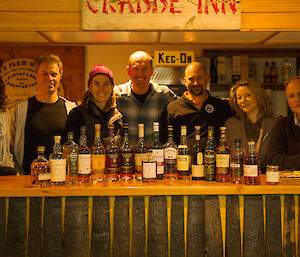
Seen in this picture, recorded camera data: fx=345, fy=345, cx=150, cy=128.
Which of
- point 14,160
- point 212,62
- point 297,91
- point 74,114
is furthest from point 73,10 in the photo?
point 212,62

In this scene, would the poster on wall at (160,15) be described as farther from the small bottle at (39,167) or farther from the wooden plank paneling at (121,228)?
the wooden plank paneling at (121,228)

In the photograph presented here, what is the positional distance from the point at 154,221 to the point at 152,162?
0.29m

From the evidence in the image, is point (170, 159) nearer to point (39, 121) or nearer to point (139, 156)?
point (139, 156)

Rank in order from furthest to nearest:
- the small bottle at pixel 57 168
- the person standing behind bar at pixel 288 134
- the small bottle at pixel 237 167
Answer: the person standing behind bar at pixel 288 134 < the small bottle at pixel 237 167 < the small bottle at pixel 57 168

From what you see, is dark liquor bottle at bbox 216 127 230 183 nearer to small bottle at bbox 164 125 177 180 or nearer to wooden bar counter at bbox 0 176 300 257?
wooden bar counter at bbox 0 176 300 257

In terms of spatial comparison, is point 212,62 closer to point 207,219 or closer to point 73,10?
point 73,10

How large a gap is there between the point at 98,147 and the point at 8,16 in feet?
3.04

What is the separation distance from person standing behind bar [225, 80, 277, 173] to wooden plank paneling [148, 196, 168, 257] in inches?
34.3

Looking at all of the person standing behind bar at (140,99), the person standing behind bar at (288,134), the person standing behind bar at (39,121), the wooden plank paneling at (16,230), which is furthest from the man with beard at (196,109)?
the wooden plank paneling at (16,230)

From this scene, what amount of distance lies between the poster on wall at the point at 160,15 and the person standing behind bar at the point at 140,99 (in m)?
0.60

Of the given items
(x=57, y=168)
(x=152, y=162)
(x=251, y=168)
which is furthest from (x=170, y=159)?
(x=57, y=168)

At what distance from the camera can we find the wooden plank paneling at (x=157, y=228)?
170 cm

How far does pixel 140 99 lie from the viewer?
264 centimetres

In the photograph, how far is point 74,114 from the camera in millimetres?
2281
